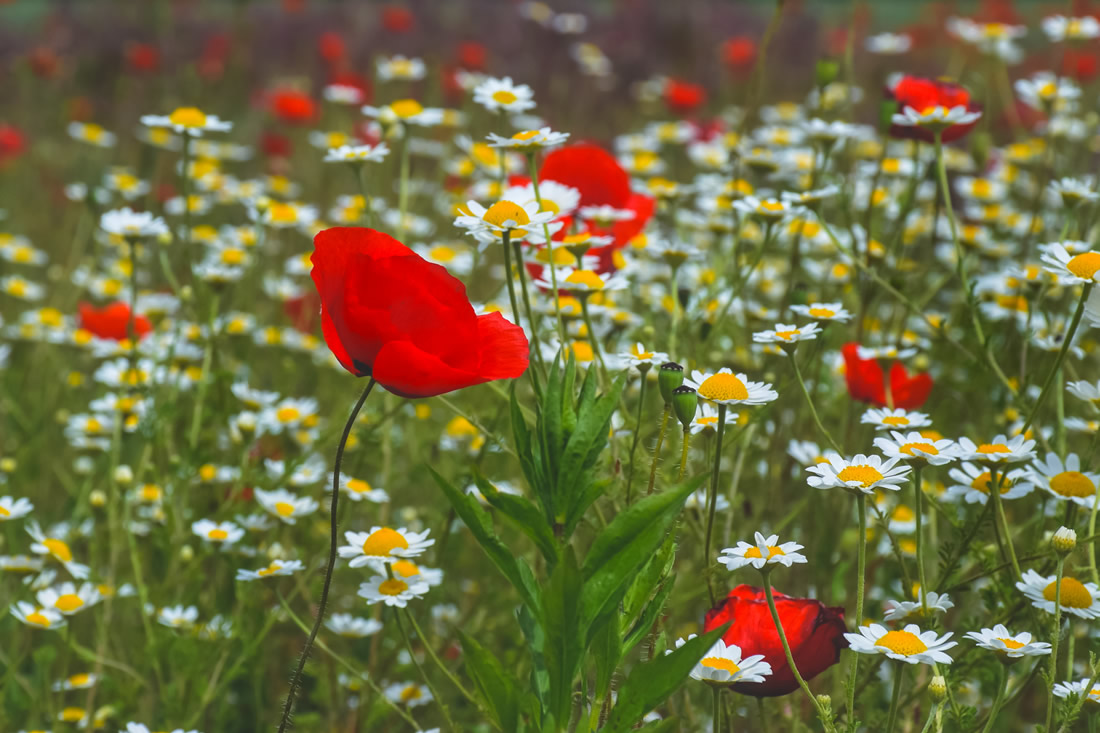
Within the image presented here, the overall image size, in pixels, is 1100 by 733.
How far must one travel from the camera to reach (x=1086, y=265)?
1195 mm

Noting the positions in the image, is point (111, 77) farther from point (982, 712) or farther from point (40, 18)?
point (982, 712)

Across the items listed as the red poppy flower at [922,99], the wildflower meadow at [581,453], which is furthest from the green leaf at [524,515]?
the red poppy flower at [922,99]

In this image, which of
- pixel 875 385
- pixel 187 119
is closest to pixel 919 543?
pixel 875 385

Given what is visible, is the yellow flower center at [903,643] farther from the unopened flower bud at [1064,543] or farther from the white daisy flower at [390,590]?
the white daisy flower at [390,590]

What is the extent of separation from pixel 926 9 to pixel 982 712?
7.96m

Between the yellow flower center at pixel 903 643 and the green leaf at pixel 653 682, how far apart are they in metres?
0.21

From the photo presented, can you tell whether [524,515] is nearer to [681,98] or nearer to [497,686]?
[497,686]

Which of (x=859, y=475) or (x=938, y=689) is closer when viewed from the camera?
(x=938, y=689)

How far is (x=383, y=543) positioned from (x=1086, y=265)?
2.62 feet

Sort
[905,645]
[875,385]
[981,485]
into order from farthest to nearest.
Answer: [875,385] → [981,485] → [905,645]

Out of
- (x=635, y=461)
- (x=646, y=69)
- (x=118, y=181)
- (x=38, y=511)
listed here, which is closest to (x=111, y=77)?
(x=646, y=69)

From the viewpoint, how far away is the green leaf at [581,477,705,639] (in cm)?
91

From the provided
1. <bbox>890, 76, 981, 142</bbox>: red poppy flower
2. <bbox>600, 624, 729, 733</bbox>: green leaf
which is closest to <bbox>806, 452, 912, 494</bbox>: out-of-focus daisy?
<bbox>600, 624, 729, 733</bbox>: green leaf

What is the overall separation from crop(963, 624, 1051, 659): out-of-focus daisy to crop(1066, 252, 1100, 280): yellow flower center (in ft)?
1.20
